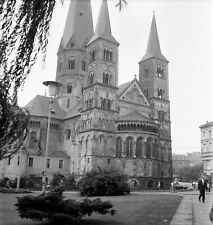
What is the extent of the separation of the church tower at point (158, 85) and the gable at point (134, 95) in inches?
74.6

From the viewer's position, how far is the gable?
204 feet

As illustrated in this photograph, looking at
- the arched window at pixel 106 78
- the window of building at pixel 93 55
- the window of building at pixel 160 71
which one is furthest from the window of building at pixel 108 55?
the window of building at pixel 160 71

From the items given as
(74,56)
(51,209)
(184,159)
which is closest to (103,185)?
(51,209)

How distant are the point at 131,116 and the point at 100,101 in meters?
6.53

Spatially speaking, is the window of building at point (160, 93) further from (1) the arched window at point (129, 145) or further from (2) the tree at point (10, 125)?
(2) the tree at point (10, 125)

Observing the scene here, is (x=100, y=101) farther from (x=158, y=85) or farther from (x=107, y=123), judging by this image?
(x=158, y=85)

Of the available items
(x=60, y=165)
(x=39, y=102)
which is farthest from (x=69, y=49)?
(x=60, y=165)

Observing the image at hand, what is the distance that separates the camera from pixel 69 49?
258ft

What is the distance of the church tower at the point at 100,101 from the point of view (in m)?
54.6

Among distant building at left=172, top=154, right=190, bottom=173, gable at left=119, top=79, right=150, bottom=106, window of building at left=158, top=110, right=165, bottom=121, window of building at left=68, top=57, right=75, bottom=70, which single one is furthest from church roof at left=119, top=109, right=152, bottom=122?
distant building at left=172, top=154, right=190, bottom=173

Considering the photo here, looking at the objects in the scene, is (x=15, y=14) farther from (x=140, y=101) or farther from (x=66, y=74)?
(x=66, y=74)

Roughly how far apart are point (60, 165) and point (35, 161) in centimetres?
493

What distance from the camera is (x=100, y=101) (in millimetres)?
56406

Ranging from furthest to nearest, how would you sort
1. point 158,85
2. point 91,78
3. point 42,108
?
point 42,108
point 158,85
point 91,78
